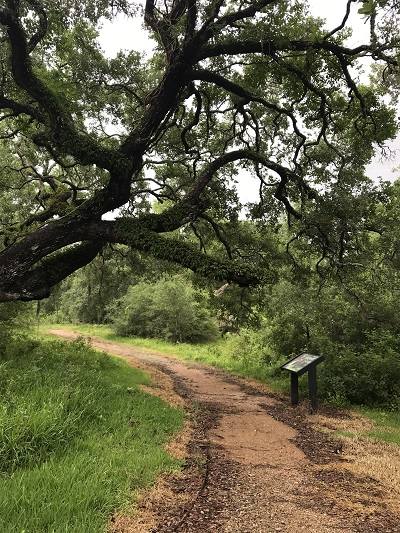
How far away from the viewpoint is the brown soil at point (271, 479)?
3.69m

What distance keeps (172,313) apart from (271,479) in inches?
711

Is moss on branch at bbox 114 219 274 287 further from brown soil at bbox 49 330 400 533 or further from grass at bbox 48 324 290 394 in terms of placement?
grass at bbox 48 324 290 394

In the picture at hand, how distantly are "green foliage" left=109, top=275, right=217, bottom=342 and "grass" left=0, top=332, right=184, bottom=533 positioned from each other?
48.4ft

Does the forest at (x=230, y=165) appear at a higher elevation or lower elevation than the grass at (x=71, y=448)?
higher

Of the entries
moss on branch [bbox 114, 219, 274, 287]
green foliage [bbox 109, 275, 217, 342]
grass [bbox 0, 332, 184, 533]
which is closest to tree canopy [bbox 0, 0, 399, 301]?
moss on branch [bbox 114, 219, 274, 287]

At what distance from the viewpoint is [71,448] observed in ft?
15.3

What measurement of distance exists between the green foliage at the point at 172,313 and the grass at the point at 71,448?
581 inches

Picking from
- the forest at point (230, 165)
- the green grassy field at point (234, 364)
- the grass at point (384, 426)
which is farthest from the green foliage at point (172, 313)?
the grass at point (384, 426)

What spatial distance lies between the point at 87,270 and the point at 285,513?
1625cm

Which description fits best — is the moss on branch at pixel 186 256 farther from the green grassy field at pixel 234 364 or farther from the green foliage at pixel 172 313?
the green foliage at pixel 172 313

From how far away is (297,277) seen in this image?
11.7 meters

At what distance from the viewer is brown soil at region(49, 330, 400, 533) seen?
3.69 meters

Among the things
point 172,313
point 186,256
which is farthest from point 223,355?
point 186,256

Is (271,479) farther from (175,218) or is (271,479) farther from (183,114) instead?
(183,114)
